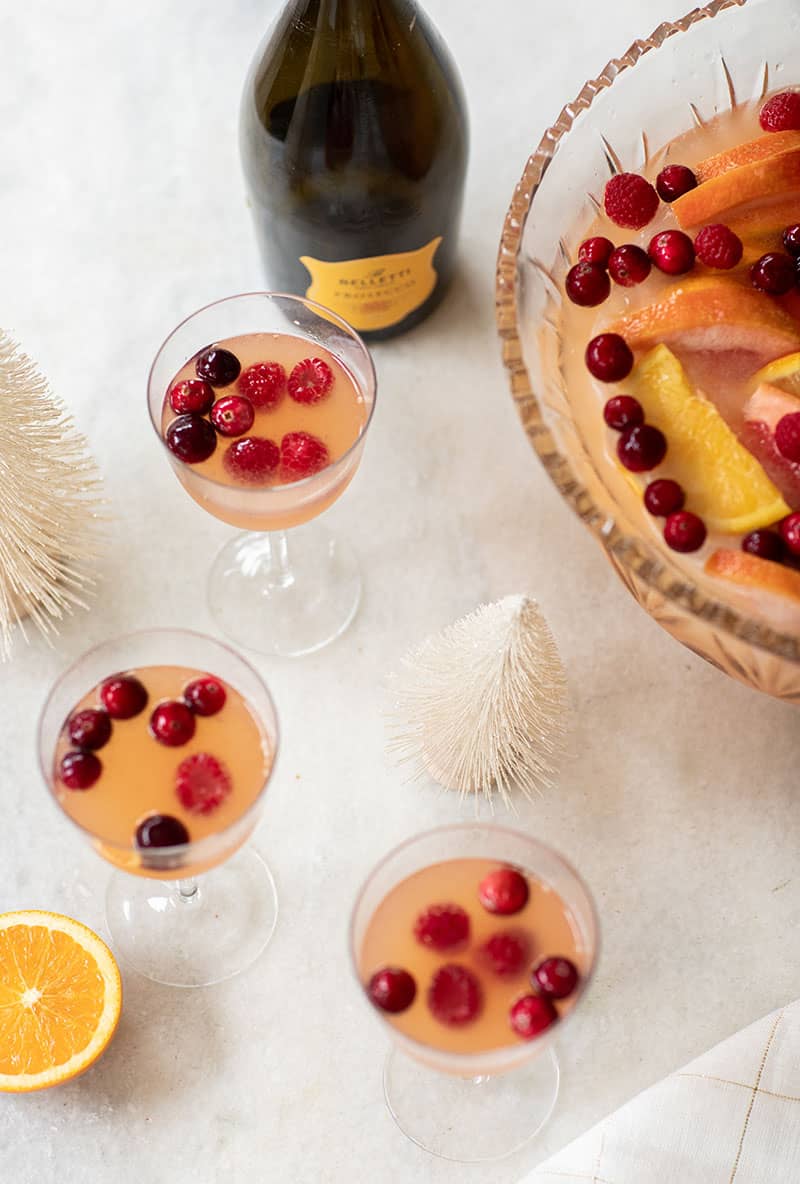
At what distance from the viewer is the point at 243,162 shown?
148cm

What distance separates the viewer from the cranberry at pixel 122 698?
3.87ft

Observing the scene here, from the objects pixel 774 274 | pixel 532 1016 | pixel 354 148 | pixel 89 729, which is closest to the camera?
pixel 532 1016

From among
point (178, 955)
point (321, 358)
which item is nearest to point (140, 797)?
point (178, 955)

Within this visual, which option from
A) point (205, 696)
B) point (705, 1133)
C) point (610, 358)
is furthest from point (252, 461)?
point (705, 1133)

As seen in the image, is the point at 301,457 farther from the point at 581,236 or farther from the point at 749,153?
the point at 749,153

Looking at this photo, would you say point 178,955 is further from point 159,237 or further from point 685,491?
point 159,237

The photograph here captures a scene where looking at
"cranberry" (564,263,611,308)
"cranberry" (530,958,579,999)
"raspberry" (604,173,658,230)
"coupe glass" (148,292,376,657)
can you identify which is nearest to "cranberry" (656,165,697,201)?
"raspberry" (604,173,658,230)

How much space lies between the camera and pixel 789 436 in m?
1.17

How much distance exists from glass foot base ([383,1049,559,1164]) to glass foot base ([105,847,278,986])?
0.58 ft

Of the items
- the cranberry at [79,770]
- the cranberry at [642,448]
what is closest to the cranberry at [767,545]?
the cranberry at [642,448]

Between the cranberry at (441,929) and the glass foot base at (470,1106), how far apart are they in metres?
0.18

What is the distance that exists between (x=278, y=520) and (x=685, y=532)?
373 mm

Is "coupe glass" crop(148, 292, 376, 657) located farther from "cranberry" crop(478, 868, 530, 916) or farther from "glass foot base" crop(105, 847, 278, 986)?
"cranberry" crop(478, 868, 530, 916)

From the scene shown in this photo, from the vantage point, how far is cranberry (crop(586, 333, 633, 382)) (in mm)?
1207
